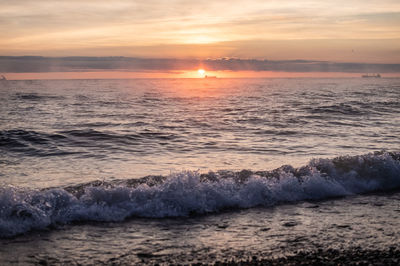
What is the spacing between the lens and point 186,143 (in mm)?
15906

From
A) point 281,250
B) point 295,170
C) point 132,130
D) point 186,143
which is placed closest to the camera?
point 281,250

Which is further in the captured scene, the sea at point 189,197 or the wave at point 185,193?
the wave at point 185,193

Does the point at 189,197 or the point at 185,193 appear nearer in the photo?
the point at 189,197

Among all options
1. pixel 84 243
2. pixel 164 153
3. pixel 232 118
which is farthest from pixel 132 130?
pixel 84 243

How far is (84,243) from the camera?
20.4 feet

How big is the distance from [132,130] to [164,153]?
571 cm

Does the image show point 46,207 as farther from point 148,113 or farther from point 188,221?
point 148,113

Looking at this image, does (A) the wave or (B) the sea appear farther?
(A) the wave

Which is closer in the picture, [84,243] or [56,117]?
[84,243]

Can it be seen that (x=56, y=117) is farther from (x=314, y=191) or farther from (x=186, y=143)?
(x=314, y=191)

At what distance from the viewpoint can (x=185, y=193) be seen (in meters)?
8.40

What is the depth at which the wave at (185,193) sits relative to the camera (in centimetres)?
736

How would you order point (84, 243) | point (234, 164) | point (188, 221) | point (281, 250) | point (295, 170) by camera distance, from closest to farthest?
point (281, 250) < point (84, 243) < point (188, 221) < point (295, 170) < point (234, 164)

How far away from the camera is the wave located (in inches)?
290
